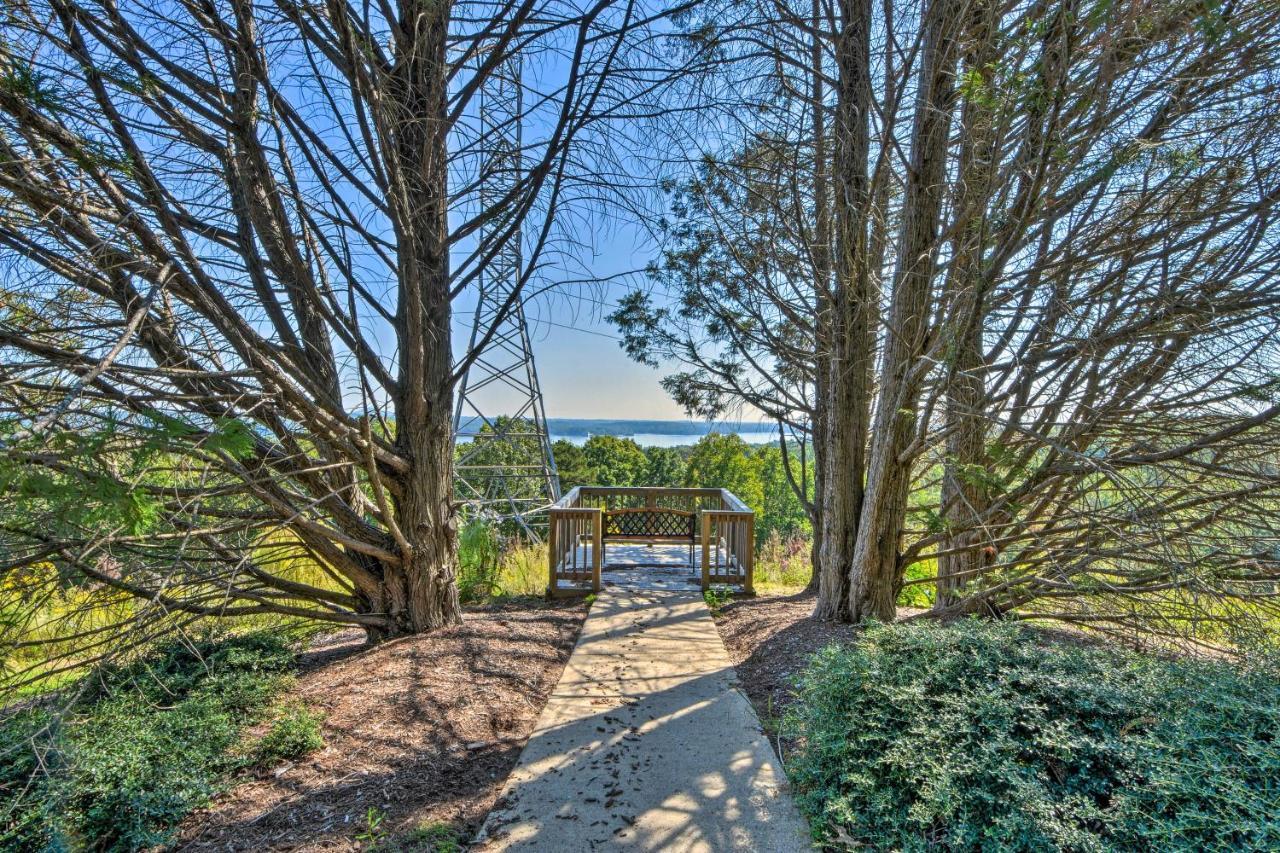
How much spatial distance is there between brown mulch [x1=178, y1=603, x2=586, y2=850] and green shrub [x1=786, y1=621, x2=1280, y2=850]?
67.3 inches

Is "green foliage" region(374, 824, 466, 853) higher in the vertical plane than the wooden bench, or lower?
lower

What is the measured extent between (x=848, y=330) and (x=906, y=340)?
70 centimetres

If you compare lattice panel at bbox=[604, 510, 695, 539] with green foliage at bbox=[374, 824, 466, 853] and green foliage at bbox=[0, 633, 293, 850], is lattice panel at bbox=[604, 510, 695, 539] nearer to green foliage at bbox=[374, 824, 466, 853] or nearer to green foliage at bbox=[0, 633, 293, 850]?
green foliage at bbox=[0, 633, 293, 850]

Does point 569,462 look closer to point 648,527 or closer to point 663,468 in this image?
point 663,468

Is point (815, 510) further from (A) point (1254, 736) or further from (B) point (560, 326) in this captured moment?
(A) point (1254, 736)

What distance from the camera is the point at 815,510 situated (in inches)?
235

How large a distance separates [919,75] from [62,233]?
524 centimetres

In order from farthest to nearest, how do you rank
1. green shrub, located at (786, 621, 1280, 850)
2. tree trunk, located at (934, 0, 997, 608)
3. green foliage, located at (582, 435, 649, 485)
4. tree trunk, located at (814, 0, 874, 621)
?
green foliage, located at (582, 435, 649, 485) < tree trunk, located at (814, 0, 874, 621) < tree trunk, located at (934, 0, 997, 608) < green shrub, located at (786, 621, 1280, 850)

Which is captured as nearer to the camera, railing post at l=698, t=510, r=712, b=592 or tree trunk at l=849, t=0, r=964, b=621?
tree trunk at l=849, t=0, r=964, b=621

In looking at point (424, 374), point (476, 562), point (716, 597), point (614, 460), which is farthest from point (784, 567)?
point (614, 460)

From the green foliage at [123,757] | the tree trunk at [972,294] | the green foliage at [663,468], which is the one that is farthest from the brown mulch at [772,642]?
the green foliage at [663,468]

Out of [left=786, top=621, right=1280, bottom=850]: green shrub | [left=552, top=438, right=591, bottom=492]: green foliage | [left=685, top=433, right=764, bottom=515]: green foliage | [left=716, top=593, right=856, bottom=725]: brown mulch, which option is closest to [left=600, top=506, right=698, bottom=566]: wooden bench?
[left=716, top=593, right=856, bottom=725]: brown mulch

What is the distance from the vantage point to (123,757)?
2.33m

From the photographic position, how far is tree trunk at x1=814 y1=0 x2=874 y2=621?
4.25 metres
